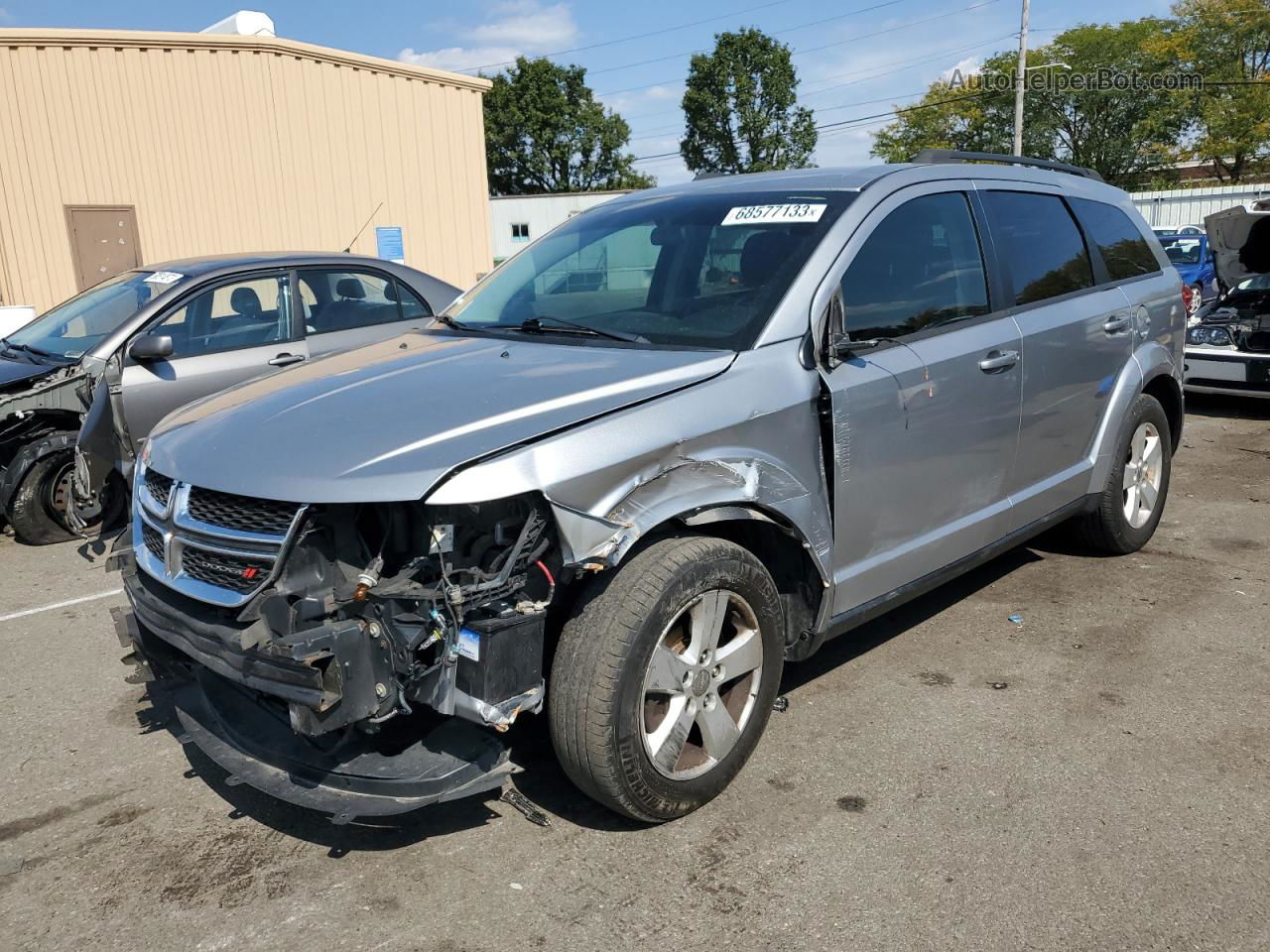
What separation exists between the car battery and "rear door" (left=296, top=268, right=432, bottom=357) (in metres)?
4.67

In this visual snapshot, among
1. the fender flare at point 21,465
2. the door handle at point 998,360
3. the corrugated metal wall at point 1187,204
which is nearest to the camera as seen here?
the door handle at point 998,360

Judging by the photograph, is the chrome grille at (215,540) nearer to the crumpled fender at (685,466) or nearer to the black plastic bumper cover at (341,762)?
the black plastic bumper cover at (341,762)

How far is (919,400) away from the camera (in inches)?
141

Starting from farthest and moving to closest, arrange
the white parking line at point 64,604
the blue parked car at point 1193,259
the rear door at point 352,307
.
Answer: the blue parked car at point 1193,259 < the rear door at point 352,307 < the white parking line at point 64,604

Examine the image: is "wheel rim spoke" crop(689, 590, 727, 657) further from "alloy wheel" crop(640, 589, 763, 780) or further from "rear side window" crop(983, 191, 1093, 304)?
"rear side window" crop(983, 191, 1093, 304)

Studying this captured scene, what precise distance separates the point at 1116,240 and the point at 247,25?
14.8 m

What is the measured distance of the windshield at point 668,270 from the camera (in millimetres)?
3375

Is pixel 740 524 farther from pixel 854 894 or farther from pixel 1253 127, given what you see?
pixel 1253 127

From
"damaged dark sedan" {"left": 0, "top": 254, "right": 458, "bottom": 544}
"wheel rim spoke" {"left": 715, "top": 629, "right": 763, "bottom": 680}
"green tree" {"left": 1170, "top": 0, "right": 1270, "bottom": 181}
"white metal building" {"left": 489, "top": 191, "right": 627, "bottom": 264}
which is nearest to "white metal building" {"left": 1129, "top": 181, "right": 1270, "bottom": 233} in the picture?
Result: "green tree" {"left": 1170, "top": 0, "right": 1270, "bottom": 181}

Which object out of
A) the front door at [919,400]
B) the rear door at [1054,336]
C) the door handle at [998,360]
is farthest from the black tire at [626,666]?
the rear door at [1054,336]

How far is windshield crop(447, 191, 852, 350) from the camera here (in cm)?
338

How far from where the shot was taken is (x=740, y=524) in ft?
10.5

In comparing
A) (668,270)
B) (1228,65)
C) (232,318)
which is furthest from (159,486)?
(1228,65)

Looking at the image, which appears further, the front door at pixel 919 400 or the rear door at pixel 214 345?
the rear door at pixel 214 345
